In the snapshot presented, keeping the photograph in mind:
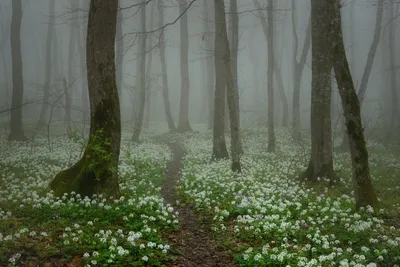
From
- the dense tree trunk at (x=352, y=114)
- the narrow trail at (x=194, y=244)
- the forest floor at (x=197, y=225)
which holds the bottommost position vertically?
the narrow trail at (x=194, y=244)

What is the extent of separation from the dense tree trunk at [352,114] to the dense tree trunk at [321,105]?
11.3 feet

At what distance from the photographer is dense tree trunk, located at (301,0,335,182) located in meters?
12.2

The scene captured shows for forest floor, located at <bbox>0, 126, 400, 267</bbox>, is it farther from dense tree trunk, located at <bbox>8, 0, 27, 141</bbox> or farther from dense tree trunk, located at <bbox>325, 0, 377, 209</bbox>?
dense tree trunk, located at <bbox>8, 0, 27, 141</bbox>

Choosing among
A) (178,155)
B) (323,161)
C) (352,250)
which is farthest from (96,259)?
(178,155)

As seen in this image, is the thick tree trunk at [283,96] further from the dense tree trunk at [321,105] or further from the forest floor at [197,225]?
the forest floor at [197,225]

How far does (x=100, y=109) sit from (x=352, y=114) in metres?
6.73

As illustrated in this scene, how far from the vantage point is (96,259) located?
570 centimetres

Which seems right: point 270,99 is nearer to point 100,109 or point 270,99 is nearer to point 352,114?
point 352,114

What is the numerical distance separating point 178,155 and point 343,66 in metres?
13.6

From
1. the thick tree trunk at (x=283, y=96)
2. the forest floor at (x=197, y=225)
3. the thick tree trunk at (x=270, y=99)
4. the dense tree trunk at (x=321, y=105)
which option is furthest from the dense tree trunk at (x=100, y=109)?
the thick tree trunk at (x=283, y=96)

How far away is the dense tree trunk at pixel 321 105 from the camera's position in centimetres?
1222

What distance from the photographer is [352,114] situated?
27.9 ft

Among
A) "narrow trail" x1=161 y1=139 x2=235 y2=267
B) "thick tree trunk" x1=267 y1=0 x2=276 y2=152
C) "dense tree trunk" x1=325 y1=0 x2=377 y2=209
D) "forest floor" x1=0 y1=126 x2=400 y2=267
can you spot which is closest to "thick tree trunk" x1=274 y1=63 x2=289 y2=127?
"thick tree trunk" x1=267 y1=0 x2=276 y2=152

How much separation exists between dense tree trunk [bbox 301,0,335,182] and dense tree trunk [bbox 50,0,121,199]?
7.37 m
